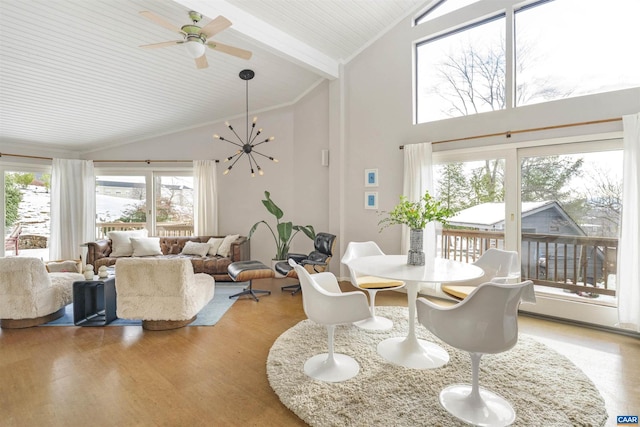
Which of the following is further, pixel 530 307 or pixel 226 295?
pixel 226 295

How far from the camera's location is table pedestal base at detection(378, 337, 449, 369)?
239cm

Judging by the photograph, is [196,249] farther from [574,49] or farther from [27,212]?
[574,49]

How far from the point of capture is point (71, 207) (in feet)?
20.0

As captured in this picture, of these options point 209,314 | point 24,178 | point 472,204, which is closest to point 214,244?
point 209,314

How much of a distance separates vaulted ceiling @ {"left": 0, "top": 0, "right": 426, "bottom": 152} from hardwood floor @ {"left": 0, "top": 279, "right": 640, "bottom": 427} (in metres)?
3.06

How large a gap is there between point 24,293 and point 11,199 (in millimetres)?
3885

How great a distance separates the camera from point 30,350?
2.72 m

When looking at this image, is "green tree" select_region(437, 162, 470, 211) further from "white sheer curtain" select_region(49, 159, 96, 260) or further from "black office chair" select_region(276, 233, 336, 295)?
"white sheer curtain" select_region(49, 159, 96, 260)

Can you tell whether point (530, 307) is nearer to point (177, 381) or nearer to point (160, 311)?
point (177, 381)

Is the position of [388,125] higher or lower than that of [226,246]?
higher

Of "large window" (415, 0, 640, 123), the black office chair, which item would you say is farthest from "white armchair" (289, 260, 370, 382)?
"large window" (415, 0, 640, 123)

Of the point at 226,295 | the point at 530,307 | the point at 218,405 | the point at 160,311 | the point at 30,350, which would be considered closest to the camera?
the point at 218,405

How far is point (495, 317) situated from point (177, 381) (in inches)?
83.1

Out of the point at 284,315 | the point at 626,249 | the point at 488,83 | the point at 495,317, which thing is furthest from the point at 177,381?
the point at 488,83
